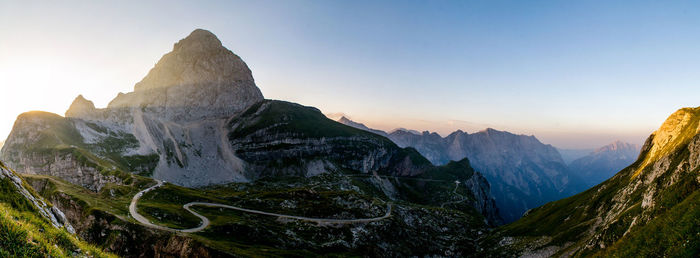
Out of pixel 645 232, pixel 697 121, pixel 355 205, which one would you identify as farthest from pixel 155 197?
pixel 697 121

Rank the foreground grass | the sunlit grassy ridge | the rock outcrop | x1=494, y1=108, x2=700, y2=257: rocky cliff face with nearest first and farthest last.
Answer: the foreground grass, the rock outcrop, x1=494, y1=108, x2=700, y2=257: rocky cliff face, the sunlit grassy ridge

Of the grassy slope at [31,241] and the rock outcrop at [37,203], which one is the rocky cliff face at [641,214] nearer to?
the grassy slope at [31,241]

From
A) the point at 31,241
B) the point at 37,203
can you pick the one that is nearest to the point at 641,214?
the point at 31,241

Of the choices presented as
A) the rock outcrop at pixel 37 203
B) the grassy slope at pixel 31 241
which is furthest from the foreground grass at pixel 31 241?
the rock outcrop at pixel 37 203

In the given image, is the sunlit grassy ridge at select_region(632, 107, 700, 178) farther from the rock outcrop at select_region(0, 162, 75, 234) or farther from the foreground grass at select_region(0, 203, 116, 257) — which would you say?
the rock outcrop at select_region(0, 162, 75, 234)

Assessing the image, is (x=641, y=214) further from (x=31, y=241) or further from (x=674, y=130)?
(x=674, y=130)

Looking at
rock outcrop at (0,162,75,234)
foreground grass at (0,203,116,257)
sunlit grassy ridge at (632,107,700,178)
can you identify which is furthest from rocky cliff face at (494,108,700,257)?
rock outcrop at (0,162,75,234)

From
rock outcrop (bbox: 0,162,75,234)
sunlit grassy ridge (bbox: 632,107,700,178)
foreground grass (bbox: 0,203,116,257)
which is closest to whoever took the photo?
foreground grass (bbox: 0,203,116,257)

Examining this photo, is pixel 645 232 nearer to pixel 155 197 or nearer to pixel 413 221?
pixel 413 221
